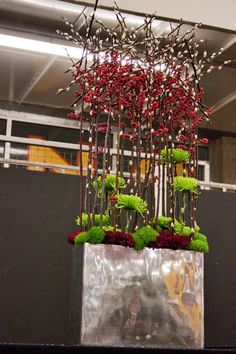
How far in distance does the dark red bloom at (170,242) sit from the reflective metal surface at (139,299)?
0.6 inches

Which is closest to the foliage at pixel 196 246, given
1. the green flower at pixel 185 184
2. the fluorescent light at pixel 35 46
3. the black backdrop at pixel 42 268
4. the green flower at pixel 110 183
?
the green flower at pixel 185 184

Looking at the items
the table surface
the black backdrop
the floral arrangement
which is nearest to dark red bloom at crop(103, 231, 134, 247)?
the floral arrangement

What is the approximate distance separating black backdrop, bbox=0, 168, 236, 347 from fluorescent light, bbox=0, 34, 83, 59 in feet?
3.34

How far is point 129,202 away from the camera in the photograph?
4.55 ft

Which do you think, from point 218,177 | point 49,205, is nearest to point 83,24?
point 49,205

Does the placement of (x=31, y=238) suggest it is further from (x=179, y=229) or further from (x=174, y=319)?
(x=174, y=319)

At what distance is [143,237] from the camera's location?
53.1 inches

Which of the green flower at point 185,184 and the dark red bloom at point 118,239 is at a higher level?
the green flower at point 185,184

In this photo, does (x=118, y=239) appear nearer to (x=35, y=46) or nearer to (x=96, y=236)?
(x=96, y=236)

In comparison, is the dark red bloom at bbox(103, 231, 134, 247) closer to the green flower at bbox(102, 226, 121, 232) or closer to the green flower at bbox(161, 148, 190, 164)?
the green flower at bbox(102, 226, 121, 232)

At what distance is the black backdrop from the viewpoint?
202cm

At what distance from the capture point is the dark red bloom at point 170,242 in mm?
1358

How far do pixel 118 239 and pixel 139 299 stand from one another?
149 millimetres

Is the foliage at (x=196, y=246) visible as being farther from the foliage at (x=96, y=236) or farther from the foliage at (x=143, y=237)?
the foliage at (x=96, y=236)
